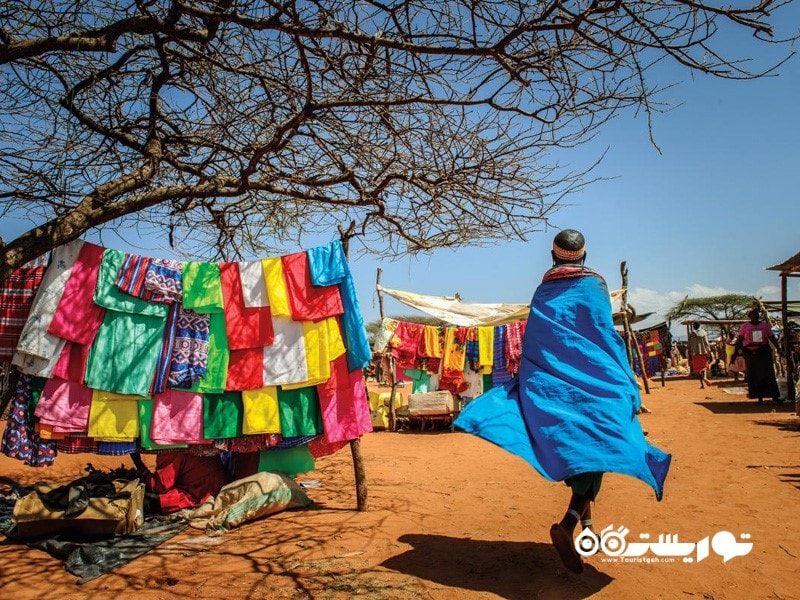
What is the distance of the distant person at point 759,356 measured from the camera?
1087 centimetres

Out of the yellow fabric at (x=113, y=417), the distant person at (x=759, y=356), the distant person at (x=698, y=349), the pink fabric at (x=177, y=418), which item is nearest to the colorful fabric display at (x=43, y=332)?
→ the yellow fabric at (x=113, y=417)

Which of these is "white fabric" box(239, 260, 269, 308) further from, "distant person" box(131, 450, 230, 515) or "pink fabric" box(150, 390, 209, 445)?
"distant person" box(131, 450, 230, 515)

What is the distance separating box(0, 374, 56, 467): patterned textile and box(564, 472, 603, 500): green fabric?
13.6 ft

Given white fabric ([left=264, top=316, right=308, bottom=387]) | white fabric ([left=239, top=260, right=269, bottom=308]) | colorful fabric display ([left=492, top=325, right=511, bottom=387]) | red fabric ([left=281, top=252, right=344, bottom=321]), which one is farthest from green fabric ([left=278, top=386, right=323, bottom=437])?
colorful fabric display ([left=492, top=325, right=511, bottom=387])

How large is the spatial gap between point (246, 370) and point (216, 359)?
0.91 feet

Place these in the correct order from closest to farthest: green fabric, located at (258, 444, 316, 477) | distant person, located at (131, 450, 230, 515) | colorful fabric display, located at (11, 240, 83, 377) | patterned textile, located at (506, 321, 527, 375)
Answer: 1. colorful fabric display, located at (11, 240, 83, 377)
2. distant person, located at (131, 450, 230, 515)
3. green fabric, located at (258, 444, 316, 477)
4. patterned textile, located at (506, 321, 527, 375)

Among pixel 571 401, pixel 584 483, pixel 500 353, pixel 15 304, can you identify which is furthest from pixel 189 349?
pixel 500 353

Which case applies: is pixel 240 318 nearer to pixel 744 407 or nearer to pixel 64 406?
pixel 64 406

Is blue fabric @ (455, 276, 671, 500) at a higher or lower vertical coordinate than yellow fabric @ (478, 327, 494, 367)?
lower

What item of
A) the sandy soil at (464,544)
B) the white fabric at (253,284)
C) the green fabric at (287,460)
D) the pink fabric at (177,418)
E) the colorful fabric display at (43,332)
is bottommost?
the sandy soil at (464,544)

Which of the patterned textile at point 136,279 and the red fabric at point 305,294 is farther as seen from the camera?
the red fabric at point 305,294

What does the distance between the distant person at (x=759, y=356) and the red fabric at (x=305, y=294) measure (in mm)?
10106

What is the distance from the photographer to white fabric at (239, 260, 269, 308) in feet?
15.5

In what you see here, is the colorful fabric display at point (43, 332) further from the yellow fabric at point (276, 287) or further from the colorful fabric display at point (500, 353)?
the colorful fabric display at point (500, 353)
